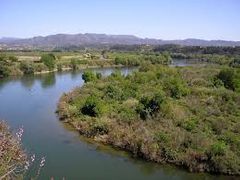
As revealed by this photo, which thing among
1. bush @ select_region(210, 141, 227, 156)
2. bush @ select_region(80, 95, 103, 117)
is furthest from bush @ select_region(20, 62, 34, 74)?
bush @ select_region(210, 141, 227, 156)

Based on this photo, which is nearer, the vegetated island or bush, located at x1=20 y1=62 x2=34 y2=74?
the vegetated island

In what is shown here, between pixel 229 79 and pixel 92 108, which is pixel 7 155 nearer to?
pixel 92 108

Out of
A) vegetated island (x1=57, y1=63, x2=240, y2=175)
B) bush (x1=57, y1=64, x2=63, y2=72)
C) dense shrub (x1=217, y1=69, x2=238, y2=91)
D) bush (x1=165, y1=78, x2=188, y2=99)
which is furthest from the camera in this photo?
bush (x1=57, y1=64, x2=63, y2=72)

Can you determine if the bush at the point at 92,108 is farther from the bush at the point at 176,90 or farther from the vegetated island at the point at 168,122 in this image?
the bush at the point at 176,90

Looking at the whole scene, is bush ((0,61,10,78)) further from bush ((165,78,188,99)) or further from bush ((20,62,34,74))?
bush ((165,78,188,99))

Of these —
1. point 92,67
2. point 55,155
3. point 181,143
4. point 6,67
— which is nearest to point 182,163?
point 181,143

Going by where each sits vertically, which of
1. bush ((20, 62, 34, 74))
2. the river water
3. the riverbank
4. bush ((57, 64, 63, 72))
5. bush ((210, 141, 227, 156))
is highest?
the riverbank

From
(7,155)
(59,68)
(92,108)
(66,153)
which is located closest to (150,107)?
(92,108)

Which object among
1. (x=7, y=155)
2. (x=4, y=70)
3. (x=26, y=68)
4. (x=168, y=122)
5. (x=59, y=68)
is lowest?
(x=59, y=68)
